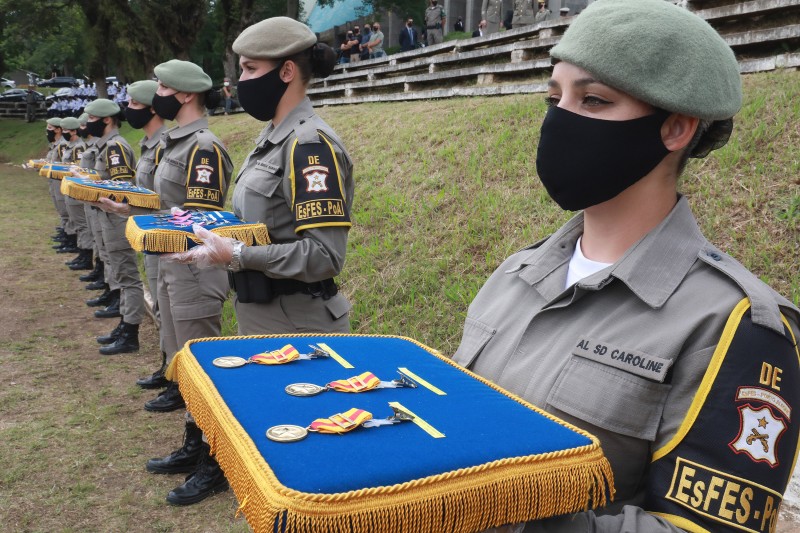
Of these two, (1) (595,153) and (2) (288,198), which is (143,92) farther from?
(1) (595,153)

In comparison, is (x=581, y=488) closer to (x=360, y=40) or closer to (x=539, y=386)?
(x=539, y=386)

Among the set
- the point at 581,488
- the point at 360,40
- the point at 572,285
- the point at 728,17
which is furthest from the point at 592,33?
the point at 360,40

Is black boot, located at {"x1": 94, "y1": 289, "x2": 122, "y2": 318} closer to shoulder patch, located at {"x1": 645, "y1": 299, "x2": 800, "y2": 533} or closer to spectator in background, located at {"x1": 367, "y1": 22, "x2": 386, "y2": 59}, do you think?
shoulder patch, located at {"x1": 645, "y1": 299, "x2": 800, "y2": 533}

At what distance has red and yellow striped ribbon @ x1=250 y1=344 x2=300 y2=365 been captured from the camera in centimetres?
135

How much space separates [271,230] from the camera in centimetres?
309

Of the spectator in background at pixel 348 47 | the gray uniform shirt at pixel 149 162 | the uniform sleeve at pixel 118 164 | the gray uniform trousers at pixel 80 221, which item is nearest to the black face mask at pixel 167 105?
the gray uniform shirt at pixel 149 162

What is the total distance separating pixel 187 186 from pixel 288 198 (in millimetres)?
1419

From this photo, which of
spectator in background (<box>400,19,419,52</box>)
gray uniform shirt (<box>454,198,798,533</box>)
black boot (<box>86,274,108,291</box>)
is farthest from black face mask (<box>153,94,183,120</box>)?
spectator in background (<box>400,19,419,52</box>)

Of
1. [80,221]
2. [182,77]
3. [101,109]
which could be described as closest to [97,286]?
[80,221]

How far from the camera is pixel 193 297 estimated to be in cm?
418

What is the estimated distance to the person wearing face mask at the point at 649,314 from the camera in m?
1.04

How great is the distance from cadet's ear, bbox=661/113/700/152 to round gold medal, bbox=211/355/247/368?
94 cm

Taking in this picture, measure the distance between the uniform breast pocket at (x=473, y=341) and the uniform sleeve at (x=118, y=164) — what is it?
674 cm

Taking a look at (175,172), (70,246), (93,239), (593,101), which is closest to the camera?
(593,101)
